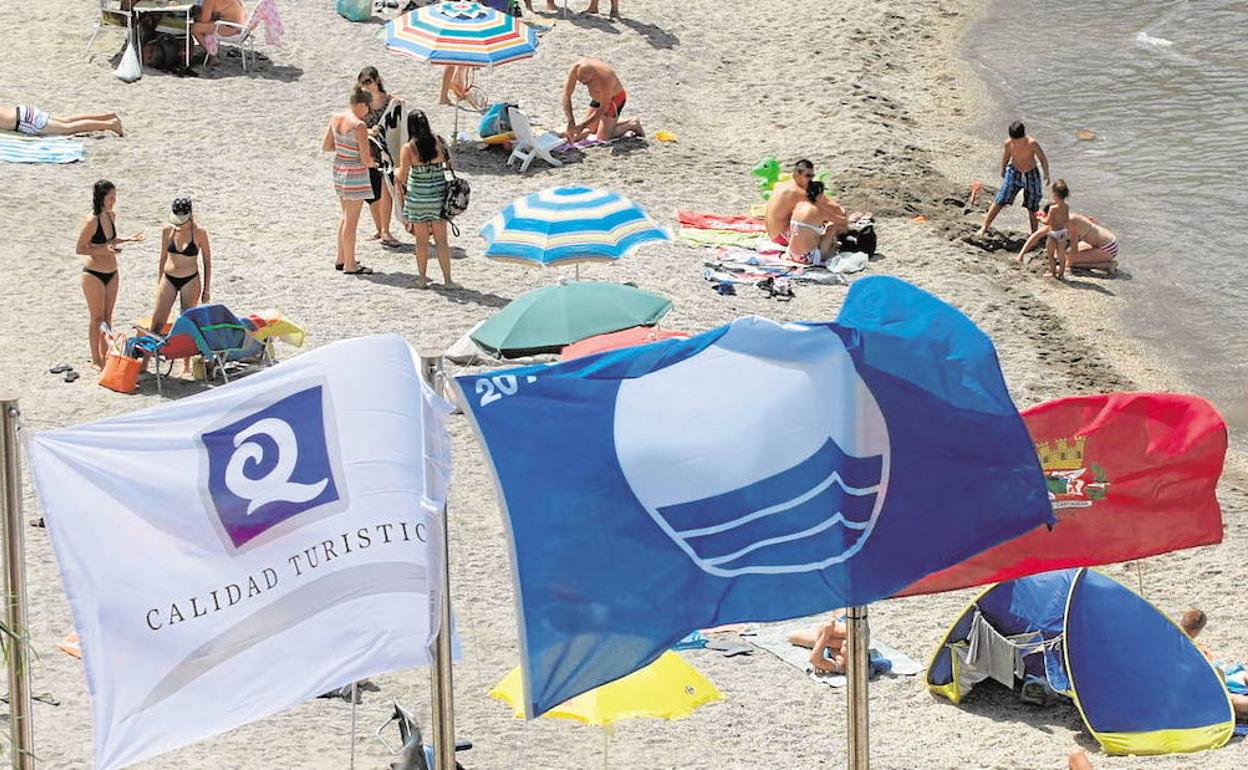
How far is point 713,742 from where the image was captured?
1065cm

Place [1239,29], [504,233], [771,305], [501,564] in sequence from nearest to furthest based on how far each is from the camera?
1. [501,564]
2. [504,233]
3. [771,305]
4. [1239,29]

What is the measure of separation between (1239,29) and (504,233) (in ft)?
49.1

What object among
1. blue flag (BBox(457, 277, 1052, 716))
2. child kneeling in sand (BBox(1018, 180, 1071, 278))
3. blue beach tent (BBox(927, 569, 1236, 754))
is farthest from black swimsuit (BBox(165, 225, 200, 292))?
child kneeling in sand (BBox(1018, 180, 1071, 278))

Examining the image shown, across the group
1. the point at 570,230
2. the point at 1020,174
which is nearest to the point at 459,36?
the point at 570,230

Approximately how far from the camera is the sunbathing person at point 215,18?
2108 cm

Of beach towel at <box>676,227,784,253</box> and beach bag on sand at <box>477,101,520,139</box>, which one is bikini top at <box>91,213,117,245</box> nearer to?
beach towel at <box>676,227,784,253</box>

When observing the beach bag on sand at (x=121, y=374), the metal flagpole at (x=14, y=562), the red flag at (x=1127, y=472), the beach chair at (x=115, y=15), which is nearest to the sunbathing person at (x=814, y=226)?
the beach bag on sand at (x=121, y=374)

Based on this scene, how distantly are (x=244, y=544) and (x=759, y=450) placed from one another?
186cm

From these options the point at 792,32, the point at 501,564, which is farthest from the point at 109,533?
the point at 792,32

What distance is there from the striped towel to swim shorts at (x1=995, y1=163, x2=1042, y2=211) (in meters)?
9.01

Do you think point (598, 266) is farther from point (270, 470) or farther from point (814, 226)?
point (270, 470)

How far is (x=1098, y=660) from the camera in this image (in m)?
10.8

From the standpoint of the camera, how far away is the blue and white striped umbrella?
591 inches

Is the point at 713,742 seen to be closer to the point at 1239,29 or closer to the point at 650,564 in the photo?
the point at 650,564
